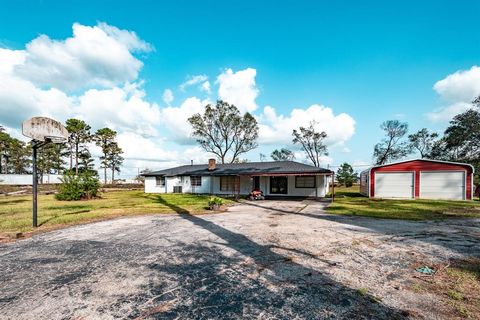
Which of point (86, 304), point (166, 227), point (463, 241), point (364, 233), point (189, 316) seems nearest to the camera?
point (189, 316)

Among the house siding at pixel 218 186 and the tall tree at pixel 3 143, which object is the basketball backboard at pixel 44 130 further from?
the tall tree at pixel 3 143

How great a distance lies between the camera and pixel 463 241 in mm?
5945

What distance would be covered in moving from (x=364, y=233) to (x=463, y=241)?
2249mm

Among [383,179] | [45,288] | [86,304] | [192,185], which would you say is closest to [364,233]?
[86,304]

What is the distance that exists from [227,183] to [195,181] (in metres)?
3.67

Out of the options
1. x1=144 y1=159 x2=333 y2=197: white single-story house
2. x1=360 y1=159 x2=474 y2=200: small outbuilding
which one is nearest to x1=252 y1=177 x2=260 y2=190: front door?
x1=144 y1=159 x2=333 y2=197: white single-story house

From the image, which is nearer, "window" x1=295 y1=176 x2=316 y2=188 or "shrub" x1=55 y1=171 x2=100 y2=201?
"shrub" x1=55 y1=171 x2=100 y2=201

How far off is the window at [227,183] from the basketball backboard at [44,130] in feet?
49.5

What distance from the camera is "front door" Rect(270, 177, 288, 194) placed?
2083 cm

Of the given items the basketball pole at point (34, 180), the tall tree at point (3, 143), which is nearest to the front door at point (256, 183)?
the basketball pole at point (34, 180)

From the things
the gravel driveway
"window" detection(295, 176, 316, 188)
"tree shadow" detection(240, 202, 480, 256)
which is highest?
"window" detection(295, 176, 316, 188)

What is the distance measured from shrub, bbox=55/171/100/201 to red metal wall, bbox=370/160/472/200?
22582 mm

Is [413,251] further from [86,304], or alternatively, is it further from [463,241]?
[86,304]

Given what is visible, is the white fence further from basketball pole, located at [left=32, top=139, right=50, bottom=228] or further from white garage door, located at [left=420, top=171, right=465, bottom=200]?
white garage door, located at [left=420, top=171, right=465, bottom=200]
